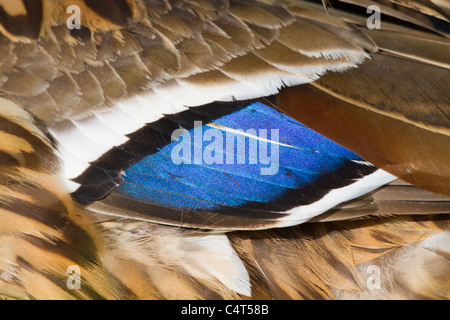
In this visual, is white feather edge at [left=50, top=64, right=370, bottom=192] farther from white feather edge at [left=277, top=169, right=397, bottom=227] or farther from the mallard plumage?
white feather edge at [left=277, top=169, right=397, bottom=227]

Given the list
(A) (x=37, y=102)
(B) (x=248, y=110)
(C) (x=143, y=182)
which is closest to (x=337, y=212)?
(B) (x=248, y=110)

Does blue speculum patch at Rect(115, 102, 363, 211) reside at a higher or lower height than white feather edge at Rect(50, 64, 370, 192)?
lower

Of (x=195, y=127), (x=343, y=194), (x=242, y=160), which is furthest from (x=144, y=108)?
(x=343, y=194)

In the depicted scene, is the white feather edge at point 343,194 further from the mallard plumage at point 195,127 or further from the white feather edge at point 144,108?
the white feather edge at point 144,108

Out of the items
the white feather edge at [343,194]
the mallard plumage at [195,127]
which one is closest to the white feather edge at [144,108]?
the mallard plumage at [195,127]

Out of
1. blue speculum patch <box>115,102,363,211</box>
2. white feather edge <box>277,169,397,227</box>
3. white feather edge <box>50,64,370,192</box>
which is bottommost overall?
white feather edge <box>277,169,397,227</box>

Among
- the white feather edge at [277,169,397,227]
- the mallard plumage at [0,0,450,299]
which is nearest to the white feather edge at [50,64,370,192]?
the mallard plumage at [0,0,450,299]

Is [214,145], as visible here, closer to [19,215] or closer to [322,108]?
[322,108]
